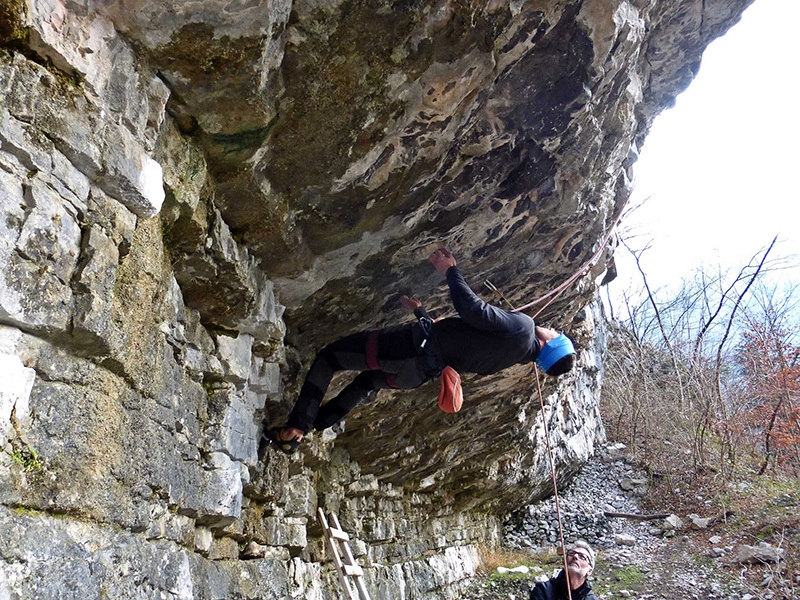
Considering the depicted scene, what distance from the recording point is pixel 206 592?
2.74 metres

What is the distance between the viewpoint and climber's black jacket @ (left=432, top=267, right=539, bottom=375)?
3347 mm

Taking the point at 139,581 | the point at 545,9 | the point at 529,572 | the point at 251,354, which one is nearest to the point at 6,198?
the point at 139,581

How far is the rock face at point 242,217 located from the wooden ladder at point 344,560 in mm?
122

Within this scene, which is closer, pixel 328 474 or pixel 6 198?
pixel 6 198

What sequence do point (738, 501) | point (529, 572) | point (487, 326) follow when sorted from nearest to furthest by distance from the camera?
point (487, 326) < point (529, 572) < point (738, 501)

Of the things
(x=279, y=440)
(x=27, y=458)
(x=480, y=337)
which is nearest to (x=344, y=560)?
(x=279, y=440)

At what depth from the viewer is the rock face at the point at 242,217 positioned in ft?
5.17

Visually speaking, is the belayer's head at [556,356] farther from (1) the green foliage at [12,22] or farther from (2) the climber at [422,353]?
(1) the green foliage at [12,22]

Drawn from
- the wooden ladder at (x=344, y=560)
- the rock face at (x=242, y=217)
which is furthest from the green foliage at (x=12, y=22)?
the wooden ladder at (x=344, y=560)

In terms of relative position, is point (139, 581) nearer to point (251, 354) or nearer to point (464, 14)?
point (251, 354)

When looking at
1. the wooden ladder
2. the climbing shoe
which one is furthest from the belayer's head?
the wooden ladder

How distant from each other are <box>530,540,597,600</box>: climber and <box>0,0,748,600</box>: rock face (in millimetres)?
1638

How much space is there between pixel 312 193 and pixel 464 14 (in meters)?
1.11

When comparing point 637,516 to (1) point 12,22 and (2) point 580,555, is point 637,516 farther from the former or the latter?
(1) point 12,22
